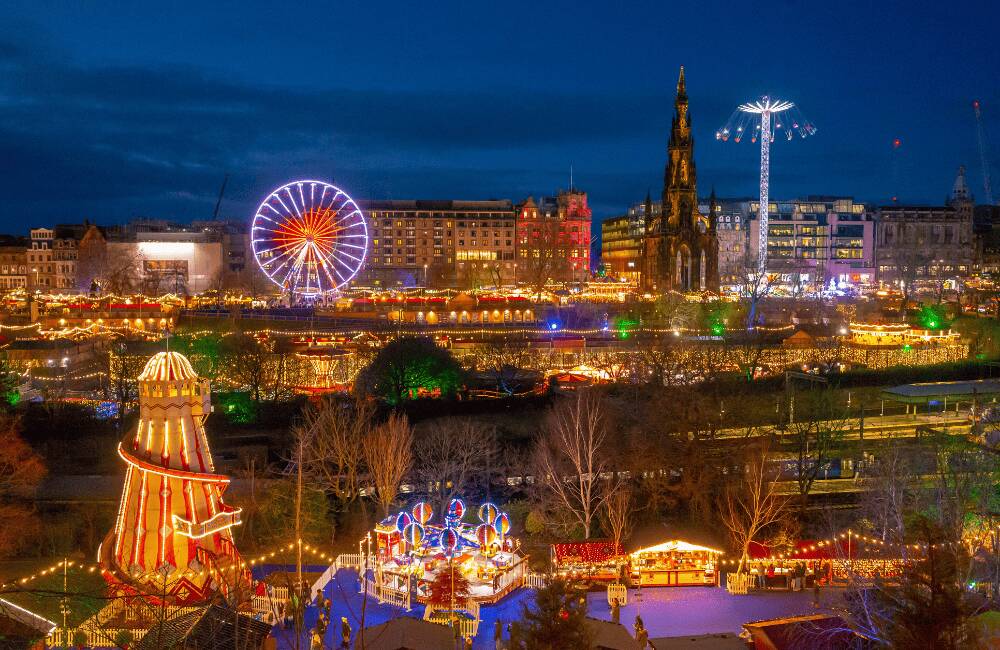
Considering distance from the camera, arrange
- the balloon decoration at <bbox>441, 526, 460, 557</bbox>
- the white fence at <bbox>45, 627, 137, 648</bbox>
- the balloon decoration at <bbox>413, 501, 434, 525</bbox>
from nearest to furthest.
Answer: the white fence at <bbox>45, 627, 137, 648</bbox> < the balloon decoration at <bbox>441, 526, 460, 557</bbox> < the balloon decoration at <bbox>413, 501, 434, 525</bbox>

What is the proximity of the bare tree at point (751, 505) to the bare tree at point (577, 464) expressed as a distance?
11.2 ft

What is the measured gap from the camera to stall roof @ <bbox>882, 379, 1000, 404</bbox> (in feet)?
123

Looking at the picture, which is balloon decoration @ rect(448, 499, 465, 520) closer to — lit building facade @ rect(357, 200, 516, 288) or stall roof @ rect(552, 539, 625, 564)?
stall roof @ rect(552, 539, 625, 564)

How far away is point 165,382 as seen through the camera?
17344 mm

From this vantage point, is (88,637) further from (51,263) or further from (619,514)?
(51,263)

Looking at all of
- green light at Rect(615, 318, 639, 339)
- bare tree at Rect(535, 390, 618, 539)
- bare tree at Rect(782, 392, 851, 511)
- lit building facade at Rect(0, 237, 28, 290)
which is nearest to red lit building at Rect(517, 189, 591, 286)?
green light at Rect(615, 318, 639, 339)

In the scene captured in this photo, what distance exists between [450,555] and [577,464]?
16.9 ft

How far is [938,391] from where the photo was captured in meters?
38.0

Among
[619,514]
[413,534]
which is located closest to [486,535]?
[413,534]

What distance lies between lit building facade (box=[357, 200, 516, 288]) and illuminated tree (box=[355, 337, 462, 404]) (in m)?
67.2

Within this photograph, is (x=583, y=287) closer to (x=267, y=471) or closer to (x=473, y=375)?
(x=473, y=375)

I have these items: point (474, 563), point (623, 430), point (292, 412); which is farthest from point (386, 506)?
point (292, 412)

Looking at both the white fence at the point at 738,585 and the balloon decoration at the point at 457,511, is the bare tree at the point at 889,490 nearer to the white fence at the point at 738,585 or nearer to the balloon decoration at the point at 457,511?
the white fence at the point at 738,585

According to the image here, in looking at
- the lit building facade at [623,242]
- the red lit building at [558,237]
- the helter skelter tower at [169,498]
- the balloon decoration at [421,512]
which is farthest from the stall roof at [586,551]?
the lit building facade at [623,242]
